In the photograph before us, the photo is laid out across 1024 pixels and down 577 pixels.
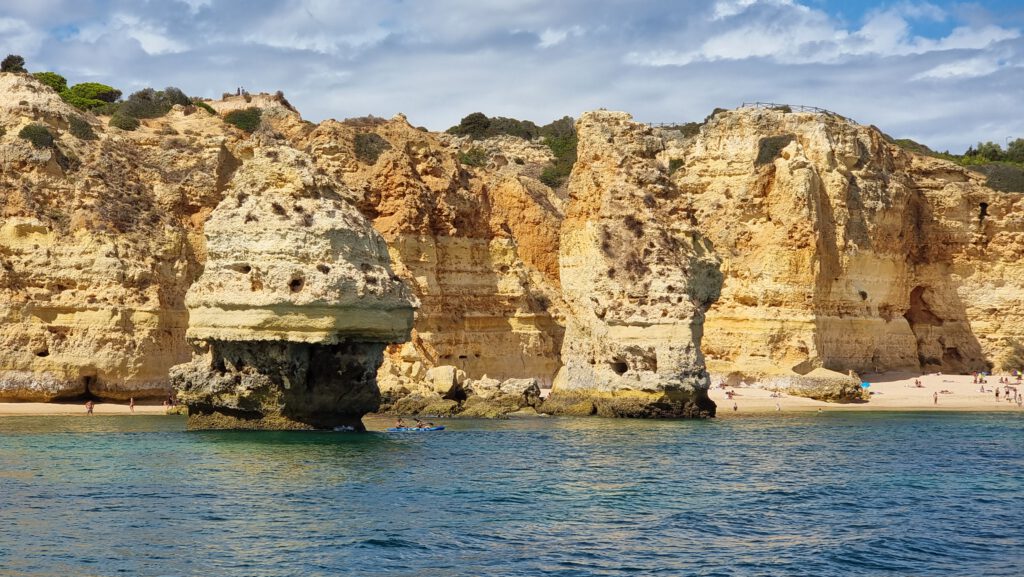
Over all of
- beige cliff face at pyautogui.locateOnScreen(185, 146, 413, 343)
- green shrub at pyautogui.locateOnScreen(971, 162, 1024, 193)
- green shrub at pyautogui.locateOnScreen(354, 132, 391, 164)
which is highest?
green shrub at pyautogui.locateOnScreen(971, 162, 1024, 193)

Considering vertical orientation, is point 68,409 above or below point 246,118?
below

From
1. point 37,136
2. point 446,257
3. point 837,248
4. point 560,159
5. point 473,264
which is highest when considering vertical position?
point 560,159

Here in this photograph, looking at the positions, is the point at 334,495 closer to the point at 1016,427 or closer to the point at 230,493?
the point at 230,493

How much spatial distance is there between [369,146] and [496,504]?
25871mm

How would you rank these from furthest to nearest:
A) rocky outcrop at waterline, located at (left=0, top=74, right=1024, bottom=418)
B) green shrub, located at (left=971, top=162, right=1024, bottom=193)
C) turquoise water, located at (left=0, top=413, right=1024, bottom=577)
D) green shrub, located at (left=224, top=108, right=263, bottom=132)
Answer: green shrub, located at (left=971, top=162, right=1024, bottom=193)
green shrub, located at (left=224, top=108, right=263, bottom=132)
rocky outcrop at waterline, located at (left=0, top=74, right=1024, bottom=418)
turquoise water, located at (left=0, top=413, right=1024, bottom=577)

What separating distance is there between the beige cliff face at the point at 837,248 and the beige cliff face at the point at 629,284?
926 centimetres

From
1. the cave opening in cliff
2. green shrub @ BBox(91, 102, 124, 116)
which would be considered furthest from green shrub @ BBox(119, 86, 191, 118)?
the cave opening in cliff

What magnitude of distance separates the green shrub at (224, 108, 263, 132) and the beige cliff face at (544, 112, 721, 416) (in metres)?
18.4

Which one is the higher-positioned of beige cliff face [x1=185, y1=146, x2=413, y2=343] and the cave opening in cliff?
beige cliff face [x1=185, y1=146, x2=413, y2=343]

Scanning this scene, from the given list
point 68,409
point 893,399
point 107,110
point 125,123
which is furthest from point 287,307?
point 107,110

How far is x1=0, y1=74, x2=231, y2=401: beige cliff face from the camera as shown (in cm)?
3625

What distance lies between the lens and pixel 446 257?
45031 millimetres

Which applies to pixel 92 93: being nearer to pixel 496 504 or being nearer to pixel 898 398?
pixel 898 398

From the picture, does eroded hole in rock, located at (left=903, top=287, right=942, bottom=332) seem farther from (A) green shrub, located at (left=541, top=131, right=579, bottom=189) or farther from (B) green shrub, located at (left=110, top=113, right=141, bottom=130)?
(B) green shrub, located at (left=110, top=113, right=141, bottom=130)
